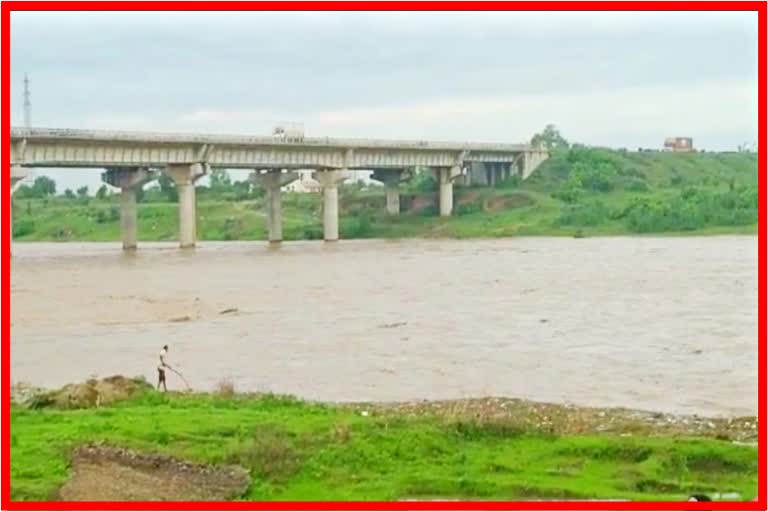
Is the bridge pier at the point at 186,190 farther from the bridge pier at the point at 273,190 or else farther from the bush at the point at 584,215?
the bush at the point at 584,215

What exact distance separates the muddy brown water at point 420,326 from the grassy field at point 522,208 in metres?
14.9

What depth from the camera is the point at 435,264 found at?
4206 cm

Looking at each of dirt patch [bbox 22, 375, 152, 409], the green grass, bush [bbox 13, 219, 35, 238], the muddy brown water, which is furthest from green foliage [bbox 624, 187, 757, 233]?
the green grass

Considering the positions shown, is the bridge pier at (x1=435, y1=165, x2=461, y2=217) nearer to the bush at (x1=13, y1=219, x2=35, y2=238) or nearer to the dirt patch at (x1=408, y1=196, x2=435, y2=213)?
the dirt patch at (x1=408, y1=196, x2=435, y2=213)

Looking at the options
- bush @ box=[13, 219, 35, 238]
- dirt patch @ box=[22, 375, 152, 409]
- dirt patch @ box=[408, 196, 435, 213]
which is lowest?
dirt patch @ box=[22, 375, 152, 409]

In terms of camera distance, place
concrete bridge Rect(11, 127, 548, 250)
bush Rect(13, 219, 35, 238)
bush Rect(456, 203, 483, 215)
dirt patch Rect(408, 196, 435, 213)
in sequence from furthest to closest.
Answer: bush Rect(13, 219, 35, 238) → dirt patch Rect(408, 196, 435, 213) → bush Rect(456, 203, 483, 215) → concrete bridge Rect(11, 127, 548, 250)

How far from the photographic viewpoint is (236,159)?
5569cm

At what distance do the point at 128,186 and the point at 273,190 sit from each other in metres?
8.75

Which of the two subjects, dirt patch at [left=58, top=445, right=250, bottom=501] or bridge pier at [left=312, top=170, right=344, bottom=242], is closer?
dirt patch at [left=58, top=445, right=250, bottom=501]

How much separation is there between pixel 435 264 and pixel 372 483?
31.7 m

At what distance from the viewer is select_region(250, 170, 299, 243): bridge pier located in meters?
61.5

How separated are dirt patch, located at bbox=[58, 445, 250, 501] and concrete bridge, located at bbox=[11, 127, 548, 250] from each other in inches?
1315

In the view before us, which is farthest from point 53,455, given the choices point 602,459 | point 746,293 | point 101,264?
point 101,264

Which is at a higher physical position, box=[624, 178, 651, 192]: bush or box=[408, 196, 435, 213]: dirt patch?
box=[624, 178, 651, 192]: bush
